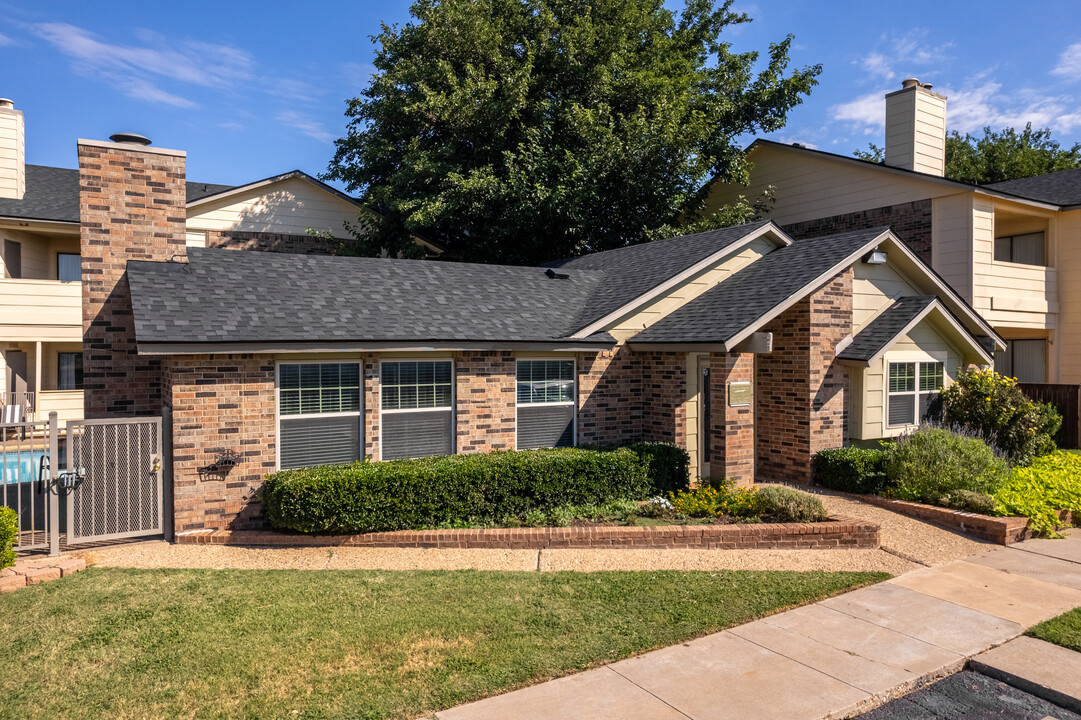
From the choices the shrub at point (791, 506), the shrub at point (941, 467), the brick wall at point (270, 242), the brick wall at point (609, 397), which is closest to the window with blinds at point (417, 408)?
the brick wall at point (609, 397)

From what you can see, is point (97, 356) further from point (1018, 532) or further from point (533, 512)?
point (1018, 532)

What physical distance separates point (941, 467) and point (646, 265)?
676 centimetres

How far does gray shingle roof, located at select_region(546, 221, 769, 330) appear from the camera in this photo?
1278 cm

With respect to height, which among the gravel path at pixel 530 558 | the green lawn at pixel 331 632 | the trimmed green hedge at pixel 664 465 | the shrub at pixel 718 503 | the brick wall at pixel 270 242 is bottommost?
the gravel path at pixel 530 558

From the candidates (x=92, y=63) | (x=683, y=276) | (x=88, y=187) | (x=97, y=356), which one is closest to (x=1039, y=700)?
(x=683, y=276)

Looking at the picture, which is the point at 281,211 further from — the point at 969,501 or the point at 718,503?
the point at 969,501

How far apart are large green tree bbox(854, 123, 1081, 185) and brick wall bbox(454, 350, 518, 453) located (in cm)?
3494

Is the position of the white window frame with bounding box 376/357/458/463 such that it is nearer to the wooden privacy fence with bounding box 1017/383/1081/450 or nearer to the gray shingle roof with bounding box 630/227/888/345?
the gray shingle roof with bounding box 630/227/888/345

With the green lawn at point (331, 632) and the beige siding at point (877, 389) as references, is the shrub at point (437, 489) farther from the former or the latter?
the beige siding at point (877, 389)

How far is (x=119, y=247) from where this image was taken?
423 inches

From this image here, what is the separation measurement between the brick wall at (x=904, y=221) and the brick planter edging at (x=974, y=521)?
8.26 m

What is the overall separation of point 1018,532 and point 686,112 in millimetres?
15682

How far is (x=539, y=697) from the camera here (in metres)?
5.07

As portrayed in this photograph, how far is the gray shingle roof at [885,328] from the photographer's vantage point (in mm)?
12141
